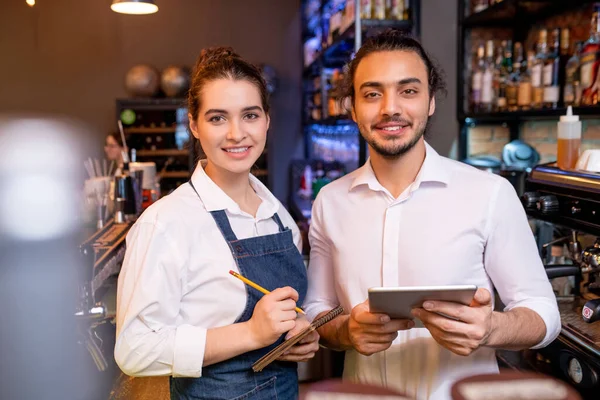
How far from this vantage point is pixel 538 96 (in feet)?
8.96

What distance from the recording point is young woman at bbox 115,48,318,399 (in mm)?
1325

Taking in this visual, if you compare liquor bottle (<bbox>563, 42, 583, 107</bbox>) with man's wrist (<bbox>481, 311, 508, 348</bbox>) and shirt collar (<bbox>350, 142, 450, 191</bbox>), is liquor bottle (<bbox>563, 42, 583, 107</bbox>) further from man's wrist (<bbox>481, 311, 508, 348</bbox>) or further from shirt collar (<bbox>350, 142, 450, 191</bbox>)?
man's wrist (<bbox>481, 311, 508, 348</bbox>)

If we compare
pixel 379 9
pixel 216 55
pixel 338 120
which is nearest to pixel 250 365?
pixel 216 55

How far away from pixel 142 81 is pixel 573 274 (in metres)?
5.91

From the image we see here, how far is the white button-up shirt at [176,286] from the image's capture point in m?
1.32

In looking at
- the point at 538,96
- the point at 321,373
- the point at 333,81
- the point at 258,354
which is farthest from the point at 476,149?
the point at 258,354

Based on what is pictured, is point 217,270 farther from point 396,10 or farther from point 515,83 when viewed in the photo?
point 396,10

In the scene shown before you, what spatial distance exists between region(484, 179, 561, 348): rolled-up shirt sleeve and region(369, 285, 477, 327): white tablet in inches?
14.1

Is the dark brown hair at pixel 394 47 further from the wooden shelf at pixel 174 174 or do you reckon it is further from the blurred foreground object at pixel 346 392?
the wooden shelf at pixel 174 174

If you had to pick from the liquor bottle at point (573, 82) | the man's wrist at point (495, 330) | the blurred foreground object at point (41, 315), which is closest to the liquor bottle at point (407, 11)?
the liquor bottle at point (573, 82)

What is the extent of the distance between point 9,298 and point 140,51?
14.7 ft

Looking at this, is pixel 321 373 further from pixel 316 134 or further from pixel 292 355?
pixel 316 134

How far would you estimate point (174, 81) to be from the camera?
6.95 m

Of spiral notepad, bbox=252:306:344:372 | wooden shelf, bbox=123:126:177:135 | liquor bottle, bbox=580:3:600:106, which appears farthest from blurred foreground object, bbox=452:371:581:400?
wooden shelf, bbox=123:126:177:135
